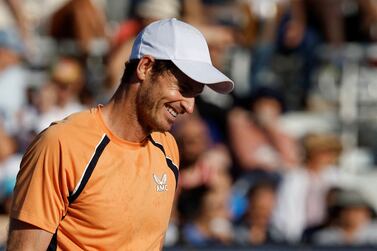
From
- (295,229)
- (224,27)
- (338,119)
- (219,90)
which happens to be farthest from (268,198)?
(219,90)

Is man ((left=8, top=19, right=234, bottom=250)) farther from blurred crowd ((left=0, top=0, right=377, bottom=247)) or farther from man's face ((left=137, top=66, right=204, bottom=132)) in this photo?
blurred crowd ((left=0, top=0, right=377, bottom=247))

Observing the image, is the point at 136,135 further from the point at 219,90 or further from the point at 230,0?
the point at 230,0

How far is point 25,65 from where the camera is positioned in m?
8.42

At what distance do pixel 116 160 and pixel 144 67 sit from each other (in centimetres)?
34

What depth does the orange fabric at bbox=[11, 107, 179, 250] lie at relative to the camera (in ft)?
10.5

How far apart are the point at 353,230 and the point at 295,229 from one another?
45 centimetres

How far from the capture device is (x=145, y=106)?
336 centimetres

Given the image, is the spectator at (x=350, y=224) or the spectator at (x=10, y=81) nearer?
the spectator at (x=350, y=224)

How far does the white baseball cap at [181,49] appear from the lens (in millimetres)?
3258

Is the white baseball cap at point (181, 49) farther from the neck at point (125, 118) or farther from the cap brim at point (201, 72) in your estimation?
the neck at point (125, 118)

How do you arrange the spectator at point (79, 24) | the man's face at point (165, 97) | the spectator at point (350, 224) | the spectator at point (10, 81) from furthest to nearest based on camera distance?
the spectator at point (79, 24)
the spectator at point (10, 81)
the spectator at point (350, 224)
the man's face at point (165, 97)

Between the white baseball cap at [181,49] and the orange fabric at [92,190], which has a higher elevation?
the white baseball cap at [181,49]

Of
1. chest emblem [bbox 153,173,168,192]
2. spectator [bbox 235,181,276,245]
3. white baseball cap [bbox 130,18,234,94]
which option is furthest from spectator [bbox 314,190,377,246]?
white baseball cap [bbox 130,18,234,94]

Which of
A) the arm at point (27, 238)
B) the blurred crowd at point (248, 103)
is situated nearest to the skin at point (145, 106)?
the arm at point (27, 238)
